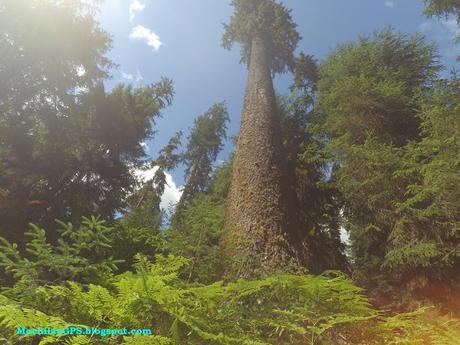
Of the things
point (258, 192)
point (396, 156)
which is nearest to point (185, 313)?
point (258, 192)

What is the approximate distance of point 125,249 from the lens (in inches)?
277

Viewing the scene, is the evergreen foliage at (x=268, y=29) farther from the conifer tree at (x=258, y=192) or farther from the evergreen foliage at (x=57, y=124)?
the evergreen foliage at (x=57, y=124)

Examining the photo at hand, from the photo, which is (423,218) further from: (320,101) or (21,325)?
(21,325)

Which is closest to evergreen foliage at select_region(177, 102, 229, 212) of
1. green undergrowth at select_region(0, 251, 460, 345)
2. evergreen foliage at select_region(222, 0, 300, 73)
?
evergreen foliage at select_region(222, 0, 300, 73)

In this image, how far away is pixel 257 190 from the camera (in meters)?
7.54

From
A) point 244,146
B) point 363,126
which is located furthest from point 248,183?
point 363,126

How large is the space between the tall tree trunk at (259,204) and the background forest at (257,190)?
0.18 ft

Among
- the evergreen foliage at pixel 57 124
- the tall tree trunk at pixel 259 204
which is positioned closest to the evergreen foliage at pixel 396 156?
the tall tree trunk at pixel 259 204

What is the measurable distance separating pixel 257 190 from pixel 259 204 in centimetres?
44

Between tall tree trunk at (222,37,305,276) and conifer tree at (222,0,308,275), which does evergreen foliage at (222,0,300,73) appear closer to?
conifer tree at (222,0,308,275)

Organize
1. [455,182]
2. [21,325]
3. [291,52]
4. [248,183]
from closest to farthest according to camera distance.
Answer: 1. [21,325]
2. [455,182]
3. [248,183]
4. [291,52]

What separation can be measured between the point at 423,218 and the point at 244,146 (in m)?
4.81

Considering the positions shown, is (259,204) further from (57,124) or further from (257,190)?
(57,124)

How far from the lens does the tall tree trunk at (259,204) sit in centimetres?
621
